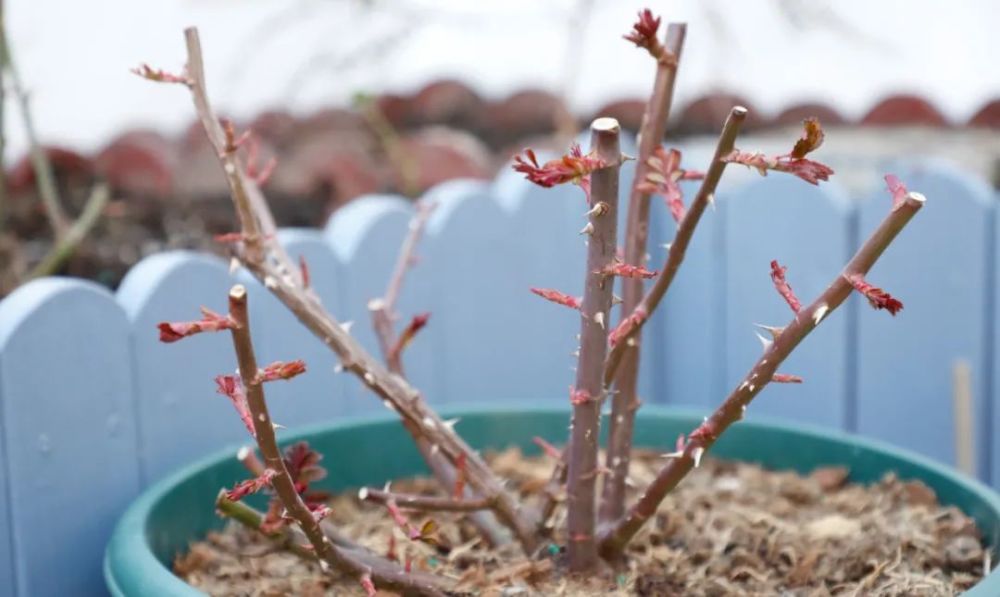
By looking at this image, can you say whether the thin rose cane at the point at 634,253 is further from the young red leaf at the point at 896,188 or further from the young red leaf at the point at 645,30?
the young red leaf at the point at 896,188

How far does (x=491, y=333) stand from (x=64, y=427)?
710mm

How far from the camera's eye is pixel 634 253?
3.18 ft

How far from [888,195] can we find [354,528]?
92cm

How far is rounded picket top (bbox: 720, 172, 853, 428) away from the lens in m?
1.64

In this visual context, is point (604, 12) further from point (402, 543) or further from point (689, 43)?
point (402, 543)

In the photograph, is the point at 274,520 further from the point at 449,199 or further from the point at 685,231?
the point at 449,199

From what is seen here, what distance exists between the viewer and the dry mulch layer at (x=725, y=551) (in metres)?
0.93

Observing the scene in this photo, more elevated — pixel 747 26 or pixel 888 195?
pixel 747 26

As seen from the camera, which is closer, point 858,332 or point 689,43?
point 858,332

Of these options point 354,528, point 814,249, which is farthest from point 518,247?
point 354,528

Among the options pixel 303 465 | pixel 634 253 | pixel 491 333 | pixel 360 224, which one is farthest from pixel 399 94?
pixel 303 465

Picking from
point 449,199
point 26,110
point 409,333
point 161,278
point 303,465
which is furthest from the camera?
point 449,199

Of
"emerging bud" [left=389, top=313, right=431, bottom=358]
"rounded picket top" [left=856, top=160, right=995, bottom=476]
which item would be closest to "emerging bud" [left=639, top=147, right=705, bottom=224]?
"emerging bud" [left=389, top=313, right=431, bottom=358]

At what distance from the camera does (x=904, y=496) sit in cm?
110
